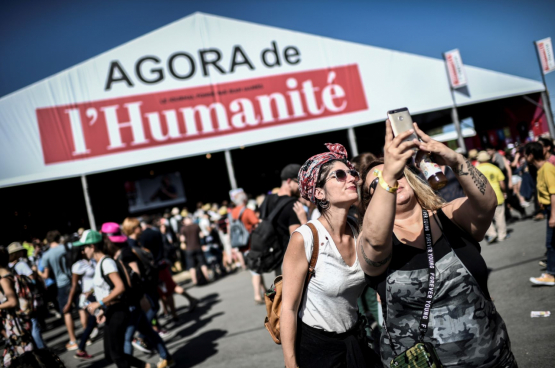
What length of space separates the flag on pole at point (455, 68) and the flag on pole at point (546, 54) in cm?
529

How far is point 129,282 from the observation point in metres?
4.87

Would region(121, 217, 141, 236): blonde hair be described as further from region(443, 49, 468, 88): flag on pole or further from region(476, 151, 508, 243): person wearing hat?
region(443, 49, 468, 88): flag on pole

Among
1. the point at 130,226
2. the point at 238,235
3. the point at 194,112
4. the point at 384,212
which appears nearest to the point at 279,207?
the point at 384,212

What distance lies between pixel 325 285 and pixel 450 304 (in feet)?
2.18

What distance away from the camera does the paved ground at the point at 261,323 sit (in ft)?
13.8

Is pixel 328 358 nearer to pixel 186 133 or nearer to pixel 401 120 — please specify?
pixel 401 120

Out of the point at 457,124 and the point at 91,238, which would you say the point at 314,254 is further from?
the point at 457,124

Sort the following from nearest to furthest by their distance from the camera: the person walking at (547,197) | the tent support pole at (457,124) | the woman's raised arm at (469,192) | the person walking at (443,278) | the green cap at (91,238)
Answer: the woman's raised arm at (469,192), the person walking at (443,278), the green cap at (91,238), the person walking at (547,197), the tent support pole at (457,124)

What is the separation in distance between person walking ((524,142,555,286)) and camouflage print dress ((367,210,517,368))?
393 cm

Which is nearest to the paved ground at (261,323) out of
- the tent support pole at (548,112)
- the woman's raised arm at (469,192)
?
the woman's raised arm at (469,192)

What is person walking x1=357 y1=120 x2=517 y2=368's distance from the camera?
193 centimetres

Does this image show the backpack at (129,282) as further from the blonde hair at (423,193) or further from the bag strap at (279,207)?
the blonde hair at (423,193)

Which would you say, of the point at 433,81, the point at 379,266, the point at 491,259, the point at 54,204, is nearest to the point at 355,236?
the point at 379,266

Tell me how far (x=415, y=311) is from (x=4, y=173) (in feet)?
42.8
